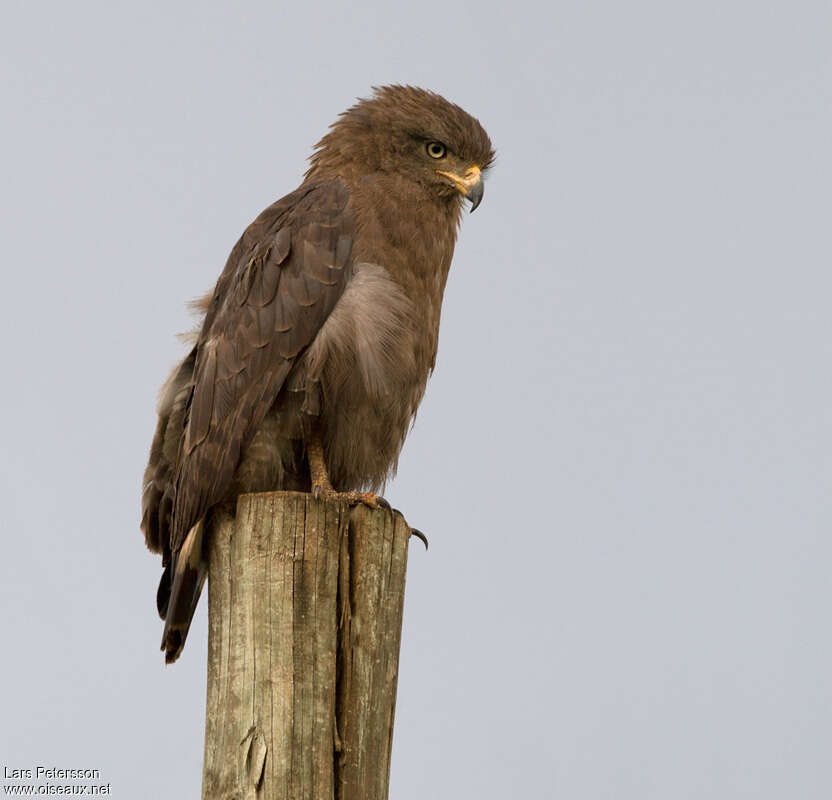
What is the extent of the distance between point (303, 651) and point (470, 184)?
282 cm

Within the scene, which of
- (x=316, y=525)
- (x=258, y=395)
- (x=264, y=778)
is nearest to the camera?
(x=264, y=778)

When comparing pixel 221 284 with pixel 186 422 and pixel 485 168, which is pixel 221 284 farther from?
pixel 485 168

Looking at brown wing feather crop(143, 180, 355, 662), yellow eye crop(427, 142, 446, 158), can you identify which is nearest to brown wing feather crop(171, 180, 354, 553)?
brown wing feather crop(143, 180, 355, 662)

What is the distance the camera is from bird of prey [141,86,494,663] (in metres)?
5.05

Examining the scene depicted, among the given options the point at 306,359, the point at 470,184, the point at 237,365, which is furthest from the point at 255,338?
the point at 470,184

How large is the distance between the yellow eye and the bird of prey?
16 cm

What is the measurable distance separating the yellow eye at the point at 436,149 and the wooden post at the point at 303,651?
2.26 m

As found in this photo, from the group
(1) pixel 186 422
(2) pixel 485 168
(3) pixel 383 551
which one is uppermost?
(2) pixel 485 168

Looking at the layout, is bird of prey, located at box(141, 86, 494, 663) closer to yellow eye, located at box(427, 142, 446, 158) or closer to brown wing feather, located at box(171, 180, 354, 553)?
brown wing feather, located at box(171, 180, 354, 553)

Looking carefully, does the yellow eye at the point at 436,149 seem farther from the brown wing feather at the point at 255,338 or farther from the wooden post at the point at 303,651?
the wooden post at the point at 303,651

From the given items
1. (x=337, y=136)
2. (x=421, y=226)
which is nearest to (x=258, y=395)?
(x=421, y=226)

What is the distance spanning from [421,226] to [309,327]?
866 millimetres

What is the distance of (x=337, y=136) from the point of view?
5.94m

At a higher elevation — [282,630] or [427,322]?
[427,322]
